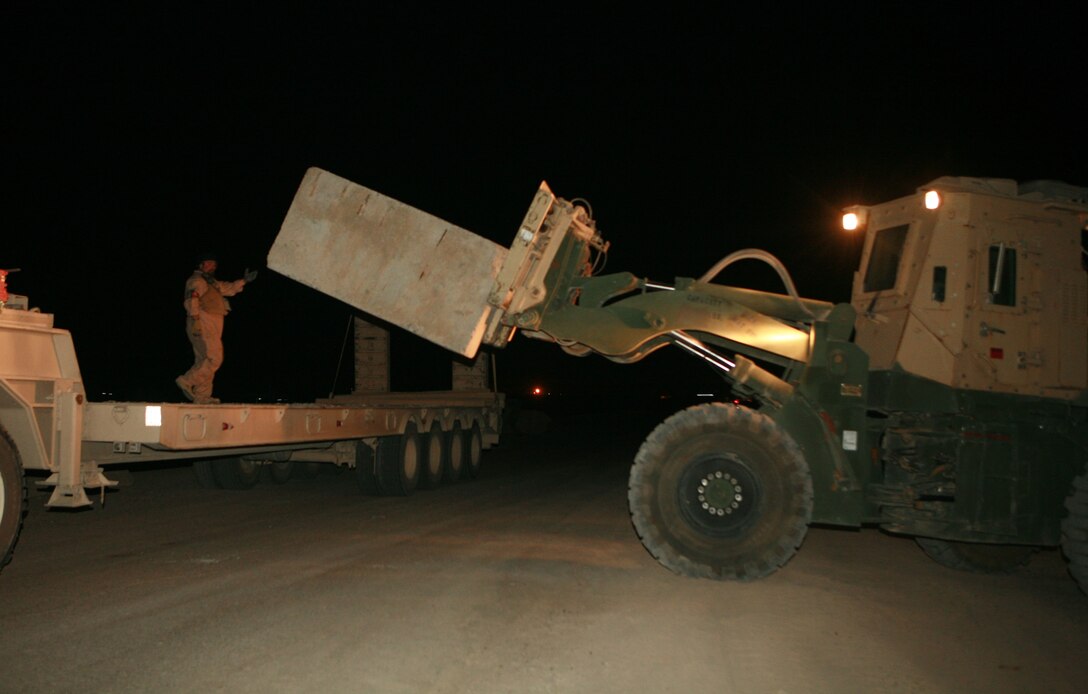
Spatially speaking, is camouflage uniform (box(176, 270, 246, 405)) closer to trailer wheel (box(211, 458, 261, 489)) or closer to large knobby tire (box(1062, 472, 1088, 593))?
trailer wheel (box(211, 458, 261, 489))

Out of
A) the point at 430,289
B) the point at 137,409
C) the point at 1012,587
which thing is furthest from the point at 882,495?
the point at 137,409

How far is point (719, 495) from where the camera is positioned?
7.34 meters

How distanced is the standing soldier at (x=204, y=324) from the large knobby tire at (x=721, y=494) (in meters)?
5.96

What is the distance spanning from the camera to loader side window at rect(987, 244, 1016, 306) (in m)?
7.72

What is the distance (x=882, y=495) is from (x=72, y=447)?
7108 millimetres

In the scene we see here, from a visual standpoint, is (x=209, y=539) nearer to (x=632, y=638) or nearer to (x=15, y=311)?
(x=15, y=311)

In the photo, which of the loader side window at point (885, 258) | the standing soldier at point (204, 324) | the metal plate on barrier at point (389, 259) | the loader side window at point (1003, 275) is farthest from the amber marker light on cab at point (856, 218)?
the standing soldier at point (204, 324)

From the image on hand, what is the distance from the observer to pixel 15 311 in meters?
6.98

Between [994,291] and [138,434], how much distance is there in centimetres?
788

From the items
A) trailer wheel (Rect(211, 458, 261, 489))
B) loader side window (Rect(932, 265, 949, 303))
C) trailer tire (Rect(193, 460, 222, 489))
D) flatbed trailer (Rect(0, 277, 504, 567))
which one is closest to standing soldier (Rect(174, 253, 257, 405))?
flatbed trailer (Rect(0, 277, 504, 567))

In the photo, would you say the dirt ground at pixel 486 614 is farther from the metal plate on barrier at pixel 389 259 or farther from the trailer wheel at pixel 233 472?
the trailer wheel at pixel 233 472

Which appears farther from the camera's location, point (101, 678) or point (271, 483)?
point (271, 483)

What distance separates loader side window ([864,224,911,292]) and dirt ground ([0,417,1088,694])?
2854 mm

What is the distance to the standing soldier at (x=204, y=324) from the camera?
1050 cm
